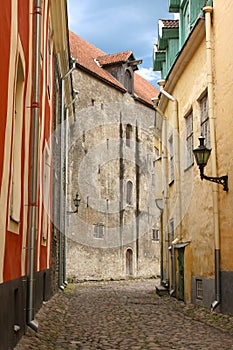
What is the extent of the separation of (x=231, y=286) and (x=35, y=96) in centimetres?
451

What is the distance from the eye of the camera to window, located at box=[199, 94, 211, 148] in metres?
10.9

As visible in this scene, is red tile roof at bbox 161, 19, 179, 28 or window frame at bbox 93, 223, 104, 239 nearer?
red tile roof at bbox 161, 19, 179, 28

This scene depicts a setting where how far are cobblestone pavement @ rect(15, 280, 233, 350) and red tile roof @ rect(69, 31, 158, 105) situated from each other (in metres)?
16.5

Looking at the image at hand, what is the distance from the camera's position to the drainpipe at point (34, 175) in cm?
706

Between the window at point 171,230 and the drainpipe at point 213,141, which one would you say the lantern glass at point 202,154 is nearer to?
the drainpipe at point 213,141

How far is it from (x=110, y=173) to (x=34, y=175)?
2059 centimetres

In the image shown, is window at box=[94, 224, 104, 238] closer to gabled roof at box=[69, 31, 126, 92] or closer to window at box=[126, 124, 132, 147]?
window at box=[126, 124, 132, 147]

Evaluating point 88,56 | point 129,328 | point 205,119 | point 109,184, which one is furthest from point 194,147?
point 88,56

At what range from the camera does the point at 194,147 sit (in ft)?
39.0

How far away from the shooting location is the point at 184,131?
13.0 metres

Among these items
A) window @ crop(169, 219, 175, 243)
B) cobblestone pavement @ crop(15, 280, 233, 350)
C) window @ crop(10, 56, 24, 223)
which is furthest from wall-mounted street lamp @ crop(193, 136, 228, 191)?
window @ crop(169, 219, 175, 243)

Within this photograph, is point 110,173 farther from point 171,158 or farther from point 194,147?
point 194,147

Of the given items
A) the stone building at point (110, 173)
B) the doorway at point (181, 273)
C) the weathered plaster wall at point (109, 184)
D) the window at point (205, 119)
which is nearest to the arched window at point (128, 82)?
the stone building at point (110, 173)

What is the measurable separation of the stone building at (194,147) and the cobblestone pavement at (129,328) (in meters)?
0.72
